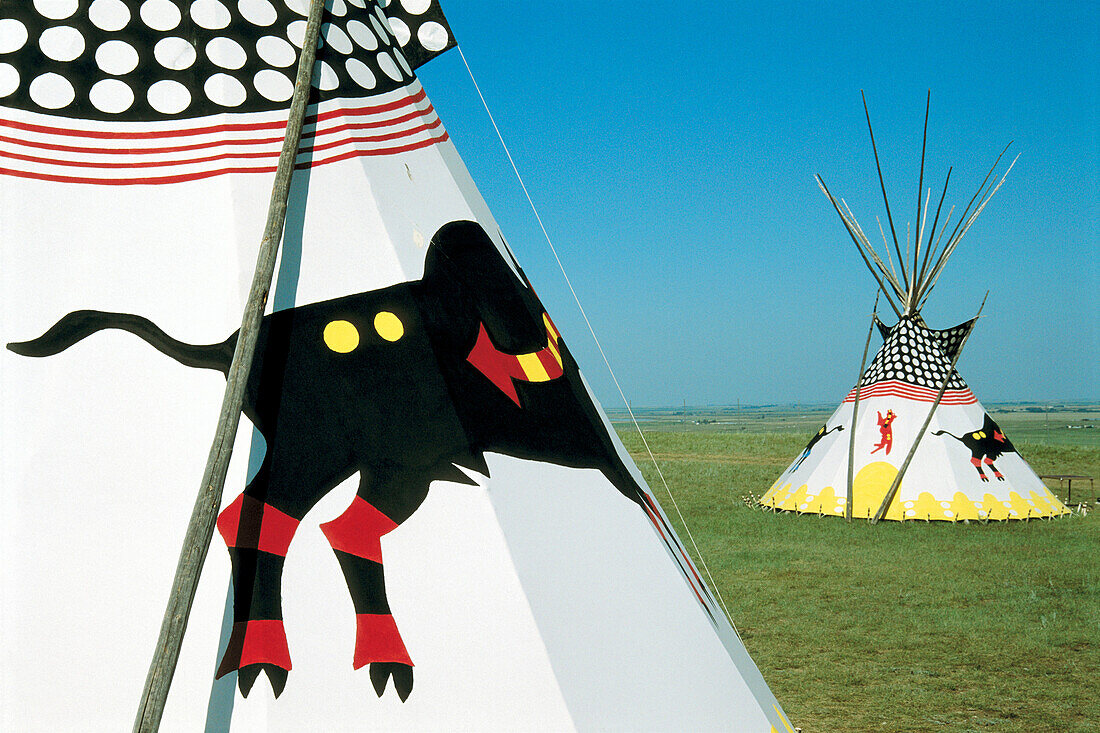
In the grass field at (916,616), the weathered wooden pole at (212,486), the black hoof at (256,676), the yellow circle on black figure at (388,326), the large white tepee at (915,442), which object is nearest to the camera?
the weathered wooden pole at (212,486)

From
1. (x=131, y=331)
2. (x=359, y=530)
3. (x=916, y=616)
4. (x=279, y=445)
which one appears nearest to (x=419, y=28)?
(x=131, y=331)

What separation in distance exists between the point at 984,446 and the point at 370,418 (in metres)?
11.2

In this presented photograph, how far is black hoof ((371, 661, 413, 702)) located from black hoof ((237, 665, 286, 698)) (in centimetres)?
20

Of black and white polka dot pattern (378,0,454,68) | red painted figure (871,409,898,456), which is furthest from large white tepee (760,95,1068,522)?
black and white polka dot pattern (378,0,454,68)

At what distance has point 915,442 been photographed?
10.6 metres

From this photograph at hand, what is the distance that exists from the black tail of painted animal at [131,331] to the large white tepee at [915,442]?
10018mm

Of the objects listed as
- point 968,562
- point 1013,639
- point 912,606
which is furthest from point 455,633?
point 968,562

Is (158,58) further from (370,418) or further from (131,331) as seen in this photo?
(370,418)

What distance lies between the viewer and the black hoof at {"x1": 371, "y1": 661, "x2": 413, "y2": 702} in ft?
6.21

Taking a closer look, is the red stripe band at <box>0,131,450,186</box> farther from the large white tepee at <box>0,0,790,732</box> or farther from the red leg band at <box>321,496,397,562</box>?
the red leg band at <box>321,496,397,562</box>

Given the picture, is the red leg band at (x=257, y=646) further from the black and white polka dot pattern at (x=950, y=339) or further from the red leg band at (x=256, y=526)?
the black and white polka dot pattern at (x=950, y=339)

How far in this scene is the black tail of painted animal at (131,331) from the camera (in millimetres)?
2004

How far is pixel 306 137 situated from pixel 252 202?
269 millimetres

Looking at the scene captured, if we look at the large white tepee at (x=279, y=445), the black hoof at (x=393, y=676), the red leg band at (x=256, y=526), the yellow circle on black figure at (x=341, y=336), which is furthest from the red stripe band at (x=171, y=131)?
the black hoof at (x=393, y=676)
